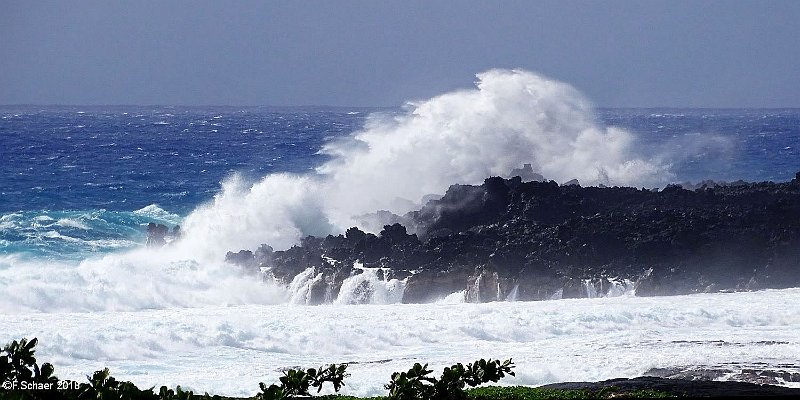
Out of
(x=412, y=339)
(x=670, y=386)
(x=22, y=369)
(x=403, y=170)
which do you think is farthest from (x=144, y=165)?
(x=22, y=369)

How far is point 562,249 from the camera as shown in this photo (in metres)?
26.6

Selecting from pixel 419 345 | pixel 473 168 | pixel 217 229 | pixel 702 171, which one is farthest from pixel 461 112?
pixel 702 171

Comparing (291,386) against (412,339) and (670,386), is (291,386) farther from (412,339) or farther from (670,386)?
(412,339)

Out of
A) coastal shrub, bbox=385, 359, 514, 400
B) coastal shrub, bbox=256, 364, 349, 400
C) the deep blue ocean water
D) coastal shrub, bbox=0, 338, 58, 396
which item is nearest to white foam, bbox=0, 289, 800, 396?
coastal shrub, bbox=385, 359, 514, 400

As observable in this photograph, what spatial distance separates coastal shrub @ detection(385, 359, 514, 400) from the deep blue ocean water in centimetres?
3261

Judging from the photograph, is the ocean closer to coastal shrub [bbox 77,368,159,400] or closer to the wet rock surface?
the wet rock surface

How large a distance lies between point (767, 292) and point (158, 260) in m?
17.9

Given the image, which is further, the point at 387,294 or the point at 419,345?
the point at 387,294

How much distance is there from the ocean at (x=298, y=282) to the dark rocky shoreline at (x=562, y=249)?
30.2 inches

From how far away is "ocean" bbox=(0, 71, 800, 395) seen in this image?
58.2 ft

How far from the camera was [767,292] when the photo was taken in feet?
79.6

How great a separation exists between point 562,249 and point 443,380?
2242cm

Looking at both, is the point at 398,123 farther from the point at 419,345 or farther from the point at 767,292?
the point at 419,345

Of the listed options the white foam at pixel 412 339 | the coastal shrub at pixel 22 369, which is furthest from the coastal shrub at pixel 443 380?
the white foam at pixel 412 339
